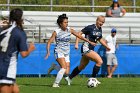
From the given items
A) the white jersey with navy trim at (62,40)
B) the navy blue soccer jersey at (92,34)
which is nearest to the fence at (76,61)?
the navy blue soccer jersey at (92,34)

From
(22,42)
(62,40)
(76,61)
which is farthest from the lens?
(76,61)

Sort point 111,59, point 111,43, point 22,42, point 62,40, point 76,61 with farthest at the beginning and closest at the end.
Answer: point 111,43, point 111,59, point 76,61, point 62,40, point 22,42

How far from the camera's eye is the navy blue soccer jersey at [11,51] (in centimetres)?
890

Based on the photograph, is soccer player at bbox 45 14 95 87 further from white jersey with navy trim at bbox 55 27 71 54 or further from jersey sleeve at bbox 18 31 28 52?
jersey sleeve at bbox 18 31 28 52

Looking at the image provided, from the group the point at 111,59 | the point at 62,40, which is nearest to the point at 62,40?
the point at 62,40

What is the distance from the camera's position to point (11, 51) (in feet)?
29.4

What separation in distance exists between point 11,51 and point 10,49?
0.14 feet

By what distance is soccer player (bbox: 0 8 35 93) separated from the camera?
8906 millimetres

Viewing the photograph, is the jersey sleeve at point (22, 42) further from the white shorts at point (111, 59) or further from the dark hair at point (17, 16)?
the white shorts at point (111, 59)

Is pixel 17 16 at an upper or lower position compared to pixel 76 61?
upper

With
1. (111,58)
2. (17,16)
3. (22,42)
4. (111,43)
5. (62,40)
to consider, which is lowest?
(111,58)

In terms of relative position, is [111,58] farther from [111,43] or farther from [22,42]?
[22,42]

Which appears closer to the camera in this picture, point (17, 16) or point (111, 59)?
point (17, 16)

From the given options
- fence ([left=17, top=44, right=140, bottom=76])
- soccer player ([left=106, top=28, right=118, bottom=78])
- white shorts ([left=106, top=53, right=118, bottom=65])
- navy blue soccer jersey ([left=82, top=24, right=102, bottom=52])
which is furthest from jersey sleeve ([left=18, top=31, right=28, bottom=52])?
white shorts ([left=106, top=53, right=118, bottom=65])
